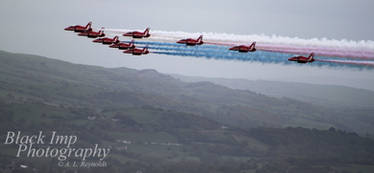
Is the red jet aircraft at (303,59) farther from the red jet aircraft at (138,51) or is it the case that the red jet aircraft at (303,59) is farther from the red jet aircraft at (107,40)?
the red jet aircraft at (107,40)

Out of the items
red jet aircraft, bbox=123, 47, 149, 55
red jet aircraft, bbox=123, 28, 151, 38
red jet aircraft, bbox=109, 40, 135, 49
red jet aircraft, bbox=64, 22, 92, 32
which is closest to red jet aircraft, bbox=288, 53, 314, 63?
red jet aircraft, bbox=123, 28, 151, 38

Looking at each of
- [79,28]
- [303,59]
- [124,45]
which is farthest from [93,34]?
[303,59]

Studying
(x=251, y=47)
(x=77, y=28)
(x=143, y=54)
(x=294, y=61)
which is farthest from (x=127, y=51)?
(x=294, y=61)

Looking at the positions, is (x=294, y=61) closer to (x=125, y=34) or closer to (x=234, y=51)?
(x=234, y=51)

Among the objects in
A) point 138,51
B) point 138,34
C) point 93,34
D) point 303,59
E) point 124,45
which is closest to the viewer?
point 303,59

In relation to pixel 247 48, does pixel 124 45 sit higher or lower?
higher

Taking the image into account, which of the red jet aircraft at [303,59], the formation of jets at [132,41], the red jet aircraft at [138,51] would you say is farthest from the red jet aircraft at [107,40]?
the red jet aircraft at [303,59]

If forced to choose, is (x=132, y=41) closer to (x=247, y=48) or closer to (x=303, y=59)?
(x=247, y=48)

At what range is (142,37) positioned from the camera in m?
120

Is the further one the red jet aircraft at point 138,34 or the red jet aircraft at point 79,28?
the red jet aircraft at point 79,28

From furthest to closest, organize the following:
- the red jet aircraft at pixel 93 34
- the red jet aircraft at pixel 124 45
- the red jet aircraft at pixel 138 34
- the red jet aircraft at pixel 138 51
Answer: the red jet aircraft at pixel 124 45 → the red jet aircraft at pixel 93 34 → the red jet aircraft at pixel 138 51 → the red jet aircraft at pixel 138 34

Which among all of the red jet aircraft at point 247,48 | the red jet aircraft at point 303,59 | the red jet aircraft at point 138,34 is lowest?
the red jet aircraft at point 303,59

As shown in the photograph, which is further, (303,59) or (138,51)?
(138,51)

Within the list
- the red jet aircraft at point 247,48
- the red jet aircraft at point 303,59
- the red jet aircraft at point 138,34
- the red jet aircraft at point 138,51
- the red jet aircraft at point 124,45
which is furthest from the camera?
the red jet aircraft at point 124,45
